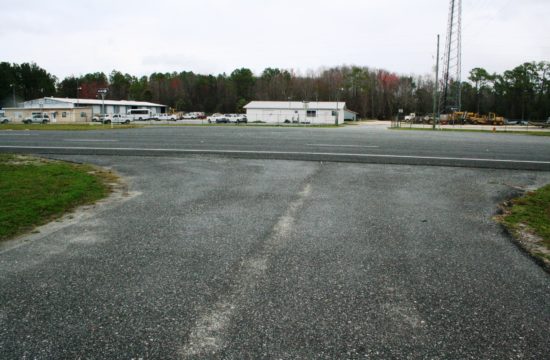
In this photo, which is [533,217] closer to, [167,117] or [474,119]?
[474,119]

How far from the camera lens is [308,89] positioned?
139750 millimetres

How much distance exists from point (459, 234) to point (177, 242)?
4018 mm

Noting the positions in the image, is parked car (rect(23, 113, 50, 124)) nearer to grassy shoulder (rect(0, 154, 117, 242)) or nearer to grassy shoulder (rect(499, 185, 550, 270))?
grassy shoulder (rect(0, 154, 117, 242))

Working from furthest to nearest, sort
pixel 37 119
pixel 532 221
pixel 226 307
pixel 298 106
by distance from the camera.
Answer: pixel 298 106 → pixel 37 119 → pixel 532 221 → pixel 226 307

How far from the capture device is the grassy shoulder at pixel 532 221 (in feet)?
17.6

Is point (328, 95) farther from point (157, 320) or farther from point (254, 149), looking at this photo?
point (157, 320)

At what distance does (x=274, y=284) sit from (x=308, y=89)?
140 meters

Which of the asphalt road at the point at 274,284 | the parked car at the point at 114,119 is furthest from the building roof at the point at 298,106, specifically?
the asphalt road at the point at 274,284

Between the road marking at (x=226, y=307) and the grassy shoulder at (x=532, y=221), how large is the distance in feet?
10.6

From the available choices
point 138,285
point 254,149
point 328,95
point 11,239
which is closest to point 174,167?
point 254,149

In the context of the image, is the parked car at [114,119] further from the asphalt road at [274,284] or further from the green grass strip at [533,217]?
the green grass strip at [533,217]

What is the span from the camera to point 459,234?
5.98 m

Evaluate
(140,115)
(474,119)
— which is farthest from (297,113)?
(474,119)

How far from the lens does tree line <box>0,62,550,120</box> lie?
389 feet
